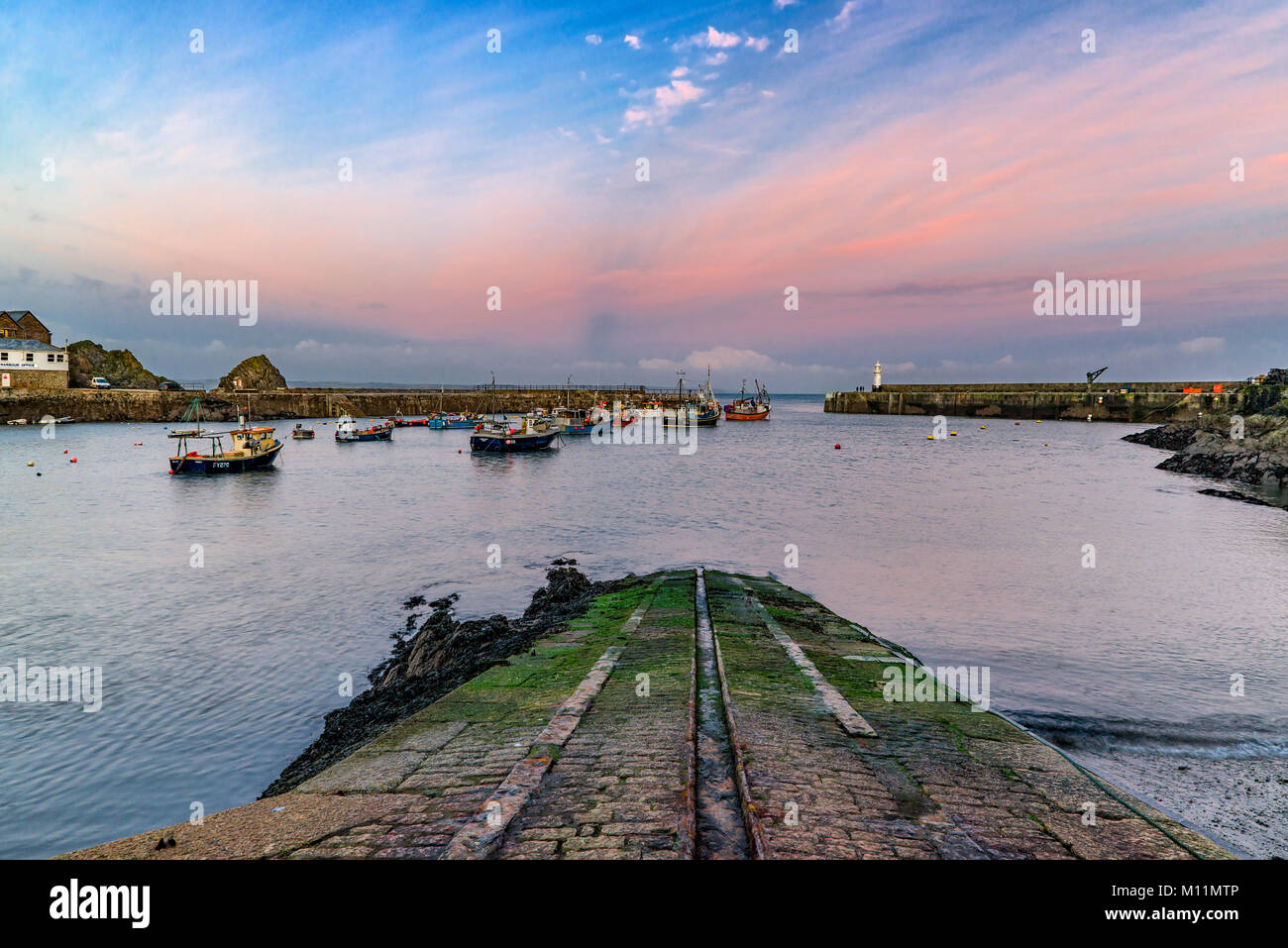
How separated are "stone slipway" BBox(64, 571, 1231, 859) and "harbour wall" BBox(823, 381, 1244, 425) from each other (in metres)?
106

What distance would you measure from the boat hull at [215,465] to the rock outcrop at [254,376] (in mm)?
90654

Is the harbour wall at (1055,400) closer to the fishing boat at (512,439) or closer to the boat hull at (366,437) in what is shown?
the fishing boat at (512,439)

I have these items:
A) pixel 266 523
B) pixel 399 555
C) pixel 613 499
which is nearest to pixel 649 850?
pixel 399 555

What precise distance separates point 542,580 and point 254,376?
5541 inches

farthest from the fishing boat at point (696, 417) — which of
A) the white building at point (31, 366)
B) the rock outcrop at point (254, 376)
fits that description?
the white building at point (31, 366)

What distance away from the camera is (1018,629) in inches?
656

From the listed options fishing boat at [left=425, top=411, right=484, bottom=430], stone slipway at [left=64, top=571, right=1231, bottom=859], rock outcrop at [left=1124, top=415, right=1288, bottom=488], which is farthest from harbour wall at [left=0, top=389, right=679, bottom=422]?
stone slipway at [left=64, top=571, right=1231, bottom=859]

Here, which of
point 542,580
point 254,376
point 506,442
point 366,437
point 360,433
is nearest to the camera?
point 542,580

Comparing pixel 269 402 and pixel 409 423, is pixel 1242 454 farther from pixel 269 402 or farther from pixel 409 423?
pixel 269 402

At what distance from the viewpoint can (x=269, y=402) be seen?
123m

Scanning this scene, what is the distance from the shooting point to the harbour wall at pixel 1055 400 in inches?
3944

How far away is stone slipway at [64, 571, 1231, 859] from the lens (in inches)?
197

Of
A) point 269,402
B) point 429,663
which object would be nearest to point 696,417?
point 269,402

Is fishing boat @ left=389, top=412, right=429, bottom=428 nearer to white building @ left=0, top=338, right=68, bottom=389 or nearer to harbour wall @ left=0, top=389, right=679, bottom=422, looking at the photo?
harbour wall @ left=0, top=389, right=679, bottom=422
